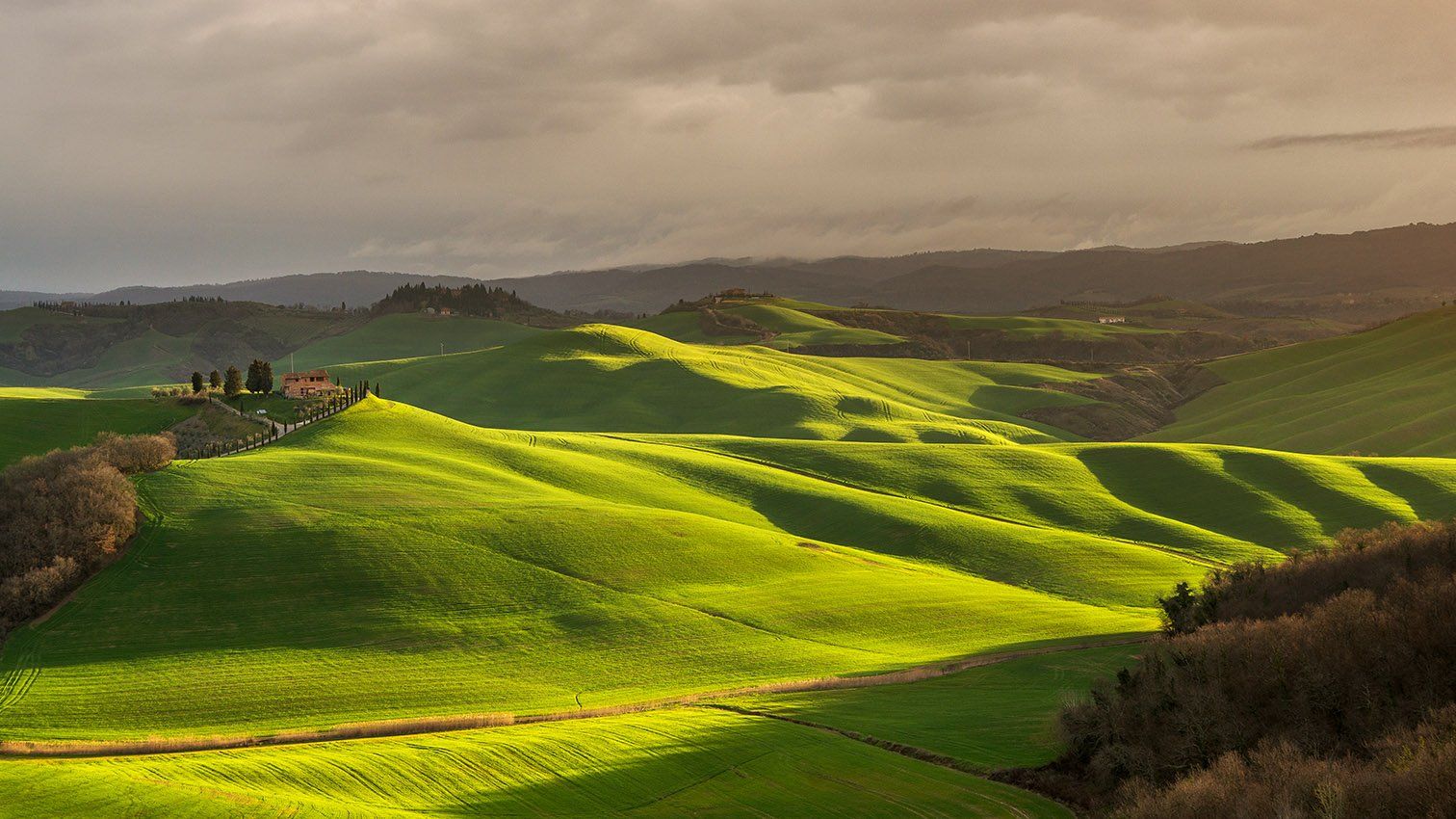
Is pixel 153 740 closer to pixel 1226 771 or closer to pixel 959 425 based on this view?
pixel 1226 771

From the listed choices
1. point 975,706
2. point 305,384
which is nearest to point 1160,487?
point 975,706

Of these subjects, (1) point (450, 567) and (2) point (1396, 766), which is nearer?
(2) point (1396, 766)

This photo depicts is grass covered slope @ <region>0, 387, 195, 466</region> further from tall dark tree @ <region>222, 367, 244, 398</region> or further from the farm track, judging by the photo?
the farm track

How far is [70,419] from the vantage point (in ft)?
292

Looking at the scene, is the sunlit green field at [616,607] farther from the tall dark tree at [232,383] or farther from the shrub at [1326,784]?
the tall dark tree at [232,383]

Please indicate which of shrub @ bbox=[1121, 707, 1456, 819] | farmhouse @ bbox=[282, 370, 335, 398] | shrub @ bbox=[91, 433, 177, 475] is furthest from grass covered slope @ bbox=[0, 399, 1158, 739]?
shrub @ bbox=[1121, 707, 1456, 819]

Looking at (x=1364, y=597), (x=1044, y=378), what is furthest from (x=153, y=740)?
(x=1044, y=378)

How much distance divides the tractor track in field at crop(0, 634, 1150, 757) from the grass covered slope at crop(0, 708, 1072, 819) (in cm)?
225

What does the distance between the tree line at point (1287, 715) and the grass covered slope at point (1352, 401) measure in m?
98.2

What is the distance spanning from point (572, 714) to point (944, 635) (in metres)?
21.6

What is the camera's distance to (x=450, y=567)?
60.2m

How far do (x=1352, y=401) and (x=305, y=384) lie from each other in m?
131

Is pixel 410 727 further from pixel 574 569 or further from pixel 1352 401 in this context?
pixel 1352 401

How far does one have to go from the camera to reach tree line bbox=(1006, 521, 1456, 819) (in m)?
25.3
